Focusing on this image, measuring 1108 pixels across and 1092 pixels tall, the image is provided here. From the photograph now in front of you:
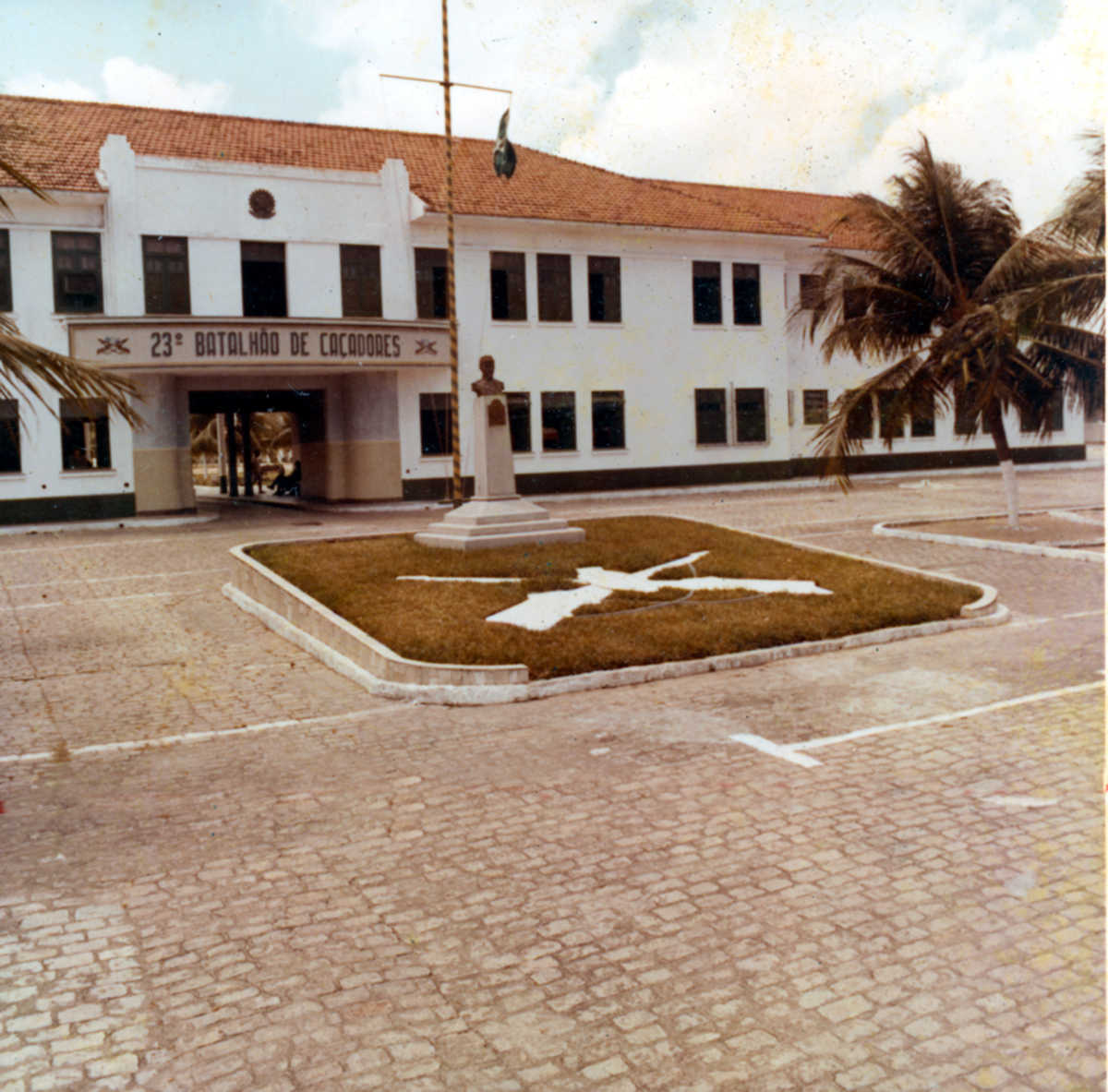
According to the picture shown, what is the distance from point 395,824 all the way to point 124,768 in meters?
2.26

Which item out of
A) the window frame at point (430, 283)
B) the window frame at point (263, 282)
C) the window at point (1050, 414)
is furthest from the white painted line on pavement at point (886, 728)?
the window frame at point (430, 283)

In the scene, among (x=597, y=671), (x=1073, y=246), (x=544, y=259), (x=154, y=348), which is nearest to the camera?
(x=597, y=671)

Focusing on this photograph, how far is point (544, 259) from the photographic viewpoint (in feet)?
94.7

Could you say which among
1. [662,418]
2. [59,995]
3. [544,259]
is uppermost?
[544,259]

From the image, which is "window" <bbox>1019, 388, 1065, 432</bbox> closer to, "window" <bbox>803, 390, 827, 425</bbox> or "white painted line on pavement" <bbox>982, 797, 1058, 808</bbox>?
"white painted line on pavement" <bbox>982, 797, 1058, 808</bbox>

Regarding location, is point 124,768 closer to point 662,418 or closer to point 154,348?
point 154,348

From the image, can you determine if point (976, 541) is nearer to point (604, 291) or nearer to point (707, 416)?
point (707, 416)

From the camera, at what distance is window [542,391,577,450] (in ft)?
94.8

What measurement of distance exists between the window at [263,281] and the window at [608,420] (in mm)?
8371

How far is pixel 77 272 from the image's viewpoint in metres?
24.2

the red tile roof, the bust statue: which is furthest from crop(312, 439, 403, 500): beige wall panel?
the bust statue

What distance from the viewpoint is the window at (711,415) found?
3123 centimetres

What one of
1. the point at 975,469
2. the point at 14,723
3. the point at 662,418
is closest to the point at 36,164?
the point at 662,418

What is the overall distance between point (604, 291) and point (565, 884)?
25932mm
